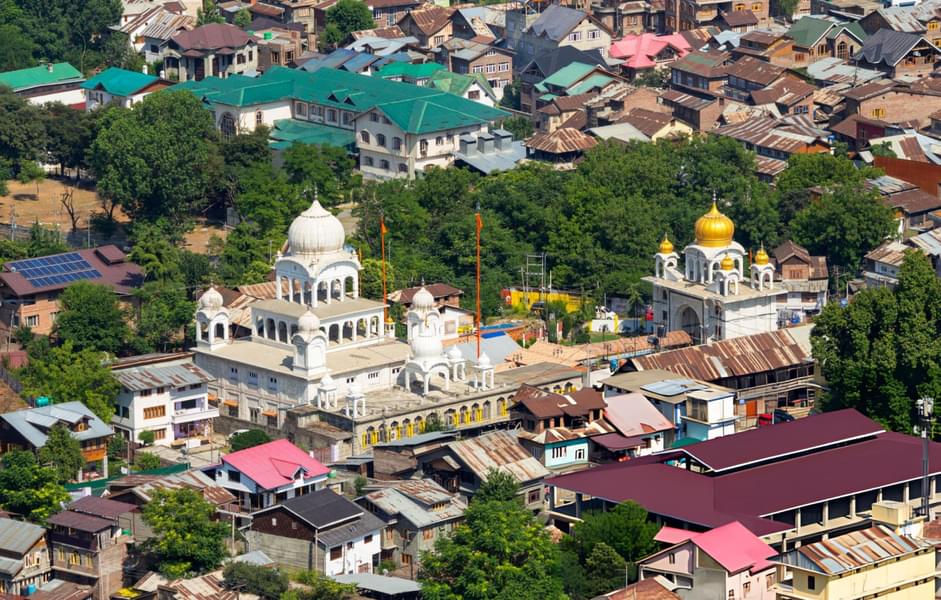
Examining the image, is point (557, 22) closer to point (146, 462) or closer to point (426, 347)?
point (426, 347)

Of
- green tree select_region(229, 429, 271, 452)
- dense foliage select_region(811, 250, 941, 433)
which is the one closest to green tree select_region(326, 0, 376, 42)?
dense foliage select_region(811, 250, 941, 433)

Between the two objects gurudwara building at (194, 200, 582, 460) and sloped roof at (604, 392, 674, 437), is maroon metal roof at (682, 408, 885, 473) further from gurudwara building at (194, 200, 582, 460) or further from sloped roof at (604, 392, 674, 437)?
gurudwara building at (194, 200, 582, 460)

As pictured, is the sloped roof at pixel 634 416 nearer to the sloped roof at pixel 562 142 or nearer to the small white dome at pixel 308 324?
the small white dome at pixel 308 324

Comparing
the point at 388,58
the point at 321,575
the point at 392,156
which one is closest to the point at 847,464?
the point at 321,575

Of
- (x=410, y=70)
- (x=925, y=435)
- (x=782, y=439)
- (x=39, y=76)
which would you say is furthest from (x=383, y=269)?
(x=39, y=76)

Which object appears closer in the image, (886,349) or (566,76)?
(886,349)

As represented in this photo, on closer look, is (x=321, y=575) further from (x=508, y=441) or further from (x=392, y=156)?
(x=392, y=156)
